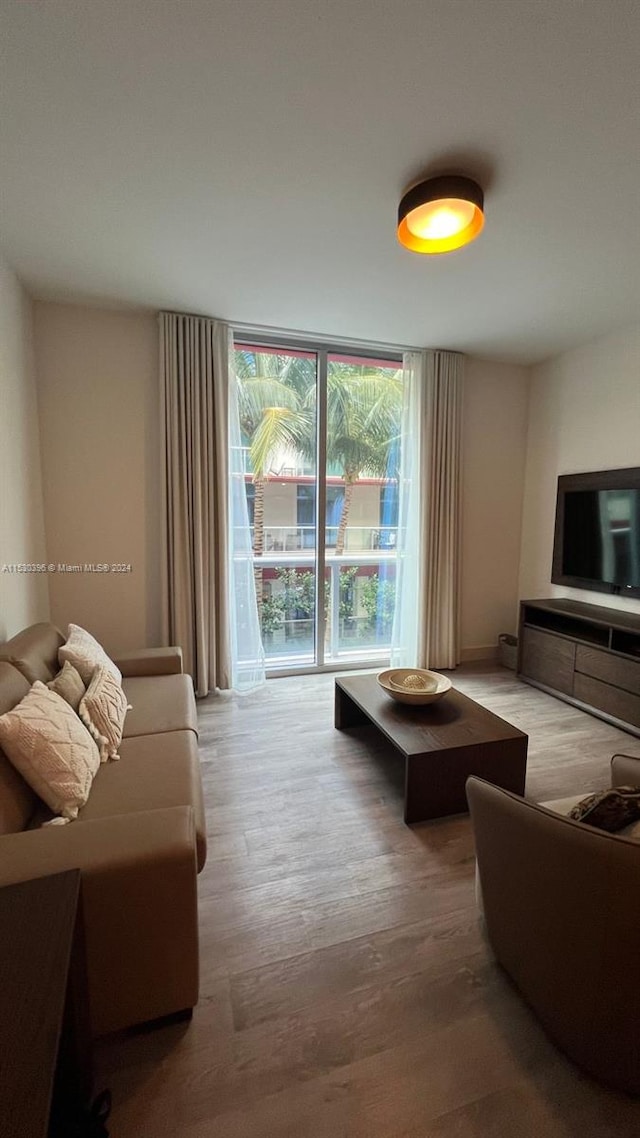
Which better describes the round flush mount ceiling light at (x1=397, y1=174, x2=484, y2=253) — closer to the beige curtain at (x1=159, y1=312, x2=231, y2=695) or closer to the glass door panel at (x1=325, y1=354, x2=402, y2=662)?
the beige curtain at (x1=159, y1=312, x2=231, y2=695)

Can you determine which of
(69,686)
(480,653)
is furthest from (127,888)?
(480,653)

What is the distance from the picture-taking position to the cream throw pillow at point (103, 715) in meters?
1.74

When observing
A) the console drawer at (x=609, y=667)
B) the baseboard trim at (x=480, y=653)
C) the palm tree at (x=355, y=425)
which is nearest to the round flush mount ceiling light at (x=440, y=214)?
the palm tree at (x=355, y=425)

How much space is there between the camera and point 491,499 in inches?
161

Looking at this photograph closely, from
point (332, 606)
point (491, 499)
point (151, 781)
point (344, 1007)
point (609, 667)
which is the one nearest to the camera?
point (344, 1007)

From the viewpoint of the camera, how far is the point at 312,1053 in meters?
1.17

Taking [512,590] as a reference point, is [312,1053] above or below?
below

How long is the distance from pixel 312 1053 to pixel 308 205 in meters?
2.91

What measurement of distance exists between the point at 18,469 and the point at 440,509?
9.79ft

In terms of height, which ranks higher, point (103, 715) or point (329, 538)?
point (329, 538)

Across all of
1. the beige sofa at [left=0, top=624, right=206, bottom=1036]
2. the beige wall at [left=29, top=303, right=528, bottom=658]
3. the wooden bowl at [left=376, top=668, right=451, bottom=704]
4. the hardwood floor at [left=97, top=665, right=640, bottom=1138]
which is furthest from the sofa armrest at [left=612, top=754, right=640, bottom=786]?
the beige wall at [left=29, top=303, right=528, bottom=658]

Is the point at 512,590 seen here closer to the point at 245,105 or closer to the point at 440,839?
the point at 440,839

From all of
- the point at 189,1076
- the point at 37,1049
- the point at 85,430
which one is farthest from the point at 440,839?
the point at 85,430

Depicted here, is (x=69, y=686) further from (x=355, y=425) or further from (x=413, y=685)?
(x=355, y=425)
